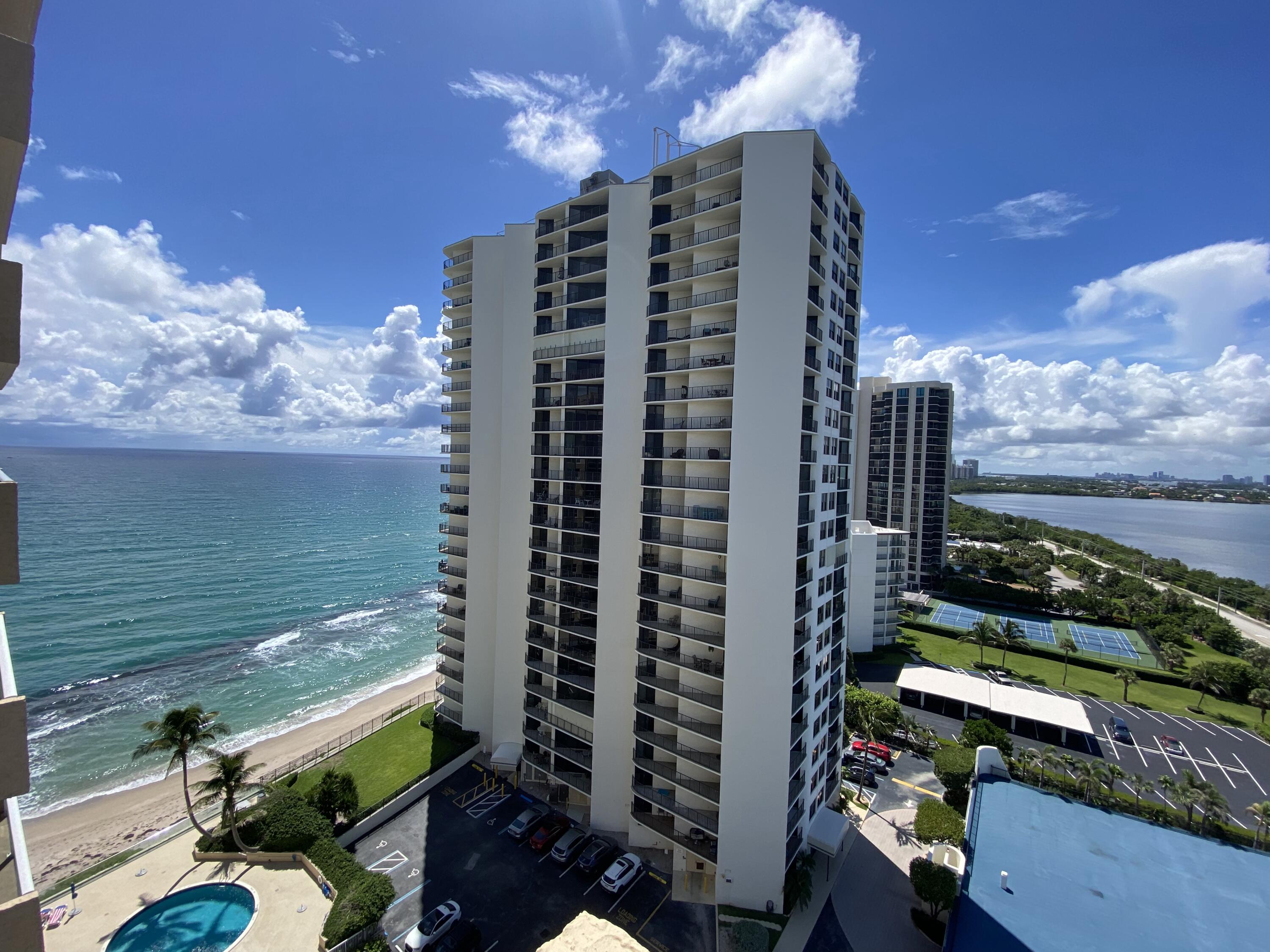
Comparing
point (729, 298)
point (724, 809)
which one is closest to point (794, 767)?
point (724, 809)

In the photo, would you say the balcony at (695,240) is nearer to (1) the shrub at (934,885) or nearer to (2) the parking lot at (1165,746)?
(1) the shrub at (934,885)

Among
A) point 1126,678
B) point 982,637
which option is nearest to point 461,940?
point 982,637

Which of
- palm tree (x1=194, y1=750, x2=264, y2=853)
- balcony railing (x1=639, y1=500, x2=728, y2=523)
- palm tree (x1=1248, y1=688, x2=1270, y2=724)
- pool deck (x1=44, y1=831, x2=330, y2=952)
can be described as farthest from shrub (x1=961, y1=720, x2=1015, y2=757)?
palm tree (x1=194, y1=750, x2=264, y2=853)

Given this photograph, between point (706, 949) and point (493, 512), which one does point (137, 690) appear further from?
point (706, 949)

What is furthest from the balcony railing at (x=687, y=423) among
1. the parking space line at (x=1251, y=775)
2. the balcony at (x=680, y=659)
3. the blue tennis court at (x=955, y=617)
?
the blue tennis court at (x=955, y=617)

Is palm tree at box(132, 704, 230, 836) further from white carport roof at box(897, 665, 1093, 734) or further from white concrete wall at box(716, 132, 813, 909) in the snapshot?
white carport roof at box(897, 665, 1093, 734)
